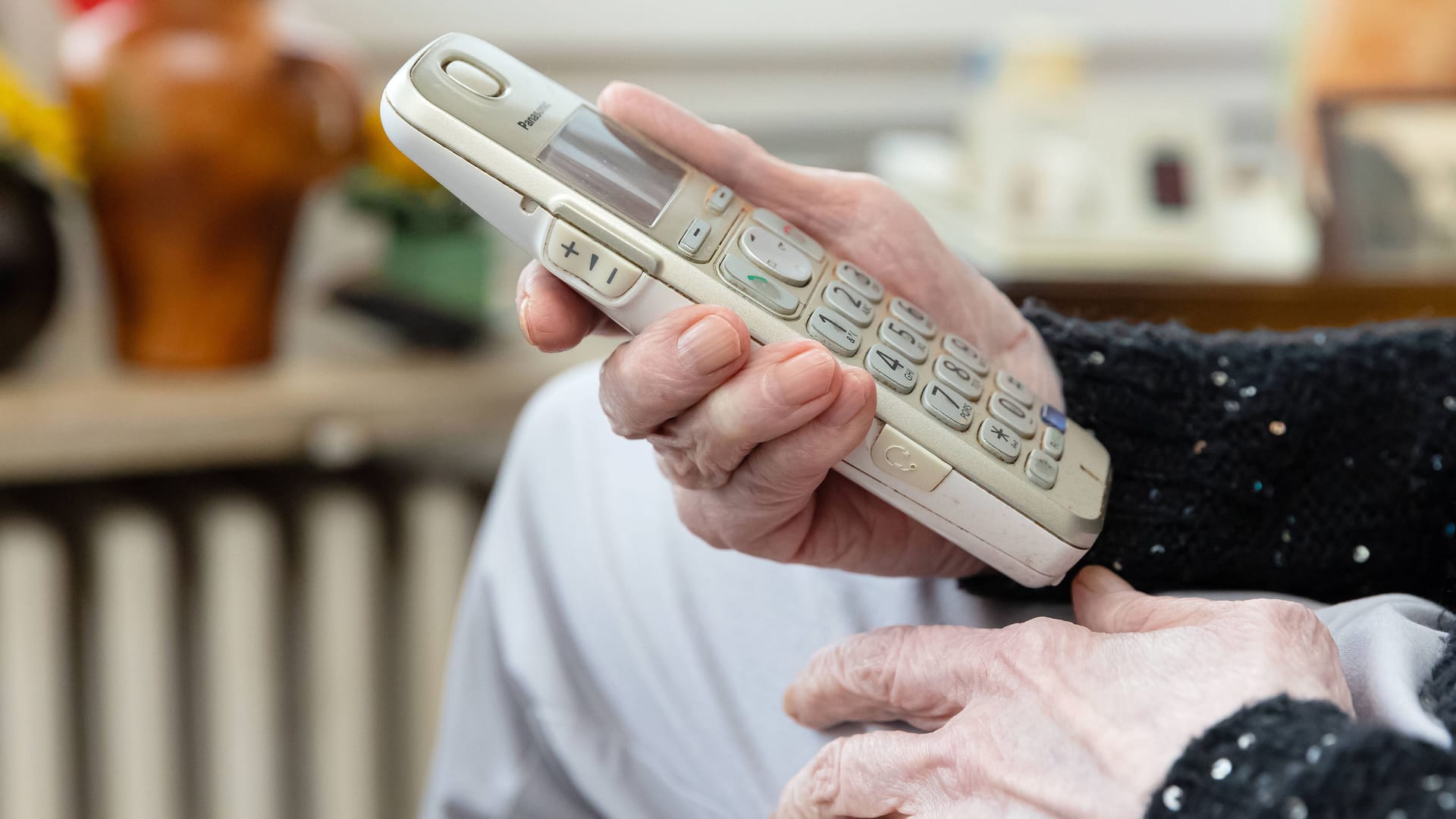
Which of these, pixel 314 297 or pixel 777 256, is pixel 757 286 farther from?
pixel 314 297

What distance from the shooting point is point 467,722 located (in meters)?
0.54

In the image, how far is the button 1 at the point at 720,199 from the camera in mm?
404

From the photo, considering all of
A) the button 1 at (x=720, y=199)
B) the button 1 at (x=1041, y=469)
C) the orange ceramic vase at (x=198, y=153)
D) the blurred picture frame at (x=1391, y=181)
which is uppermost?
the button 1 at (x=720, y=199)

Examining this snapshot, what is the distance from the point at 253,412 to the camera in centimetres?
86

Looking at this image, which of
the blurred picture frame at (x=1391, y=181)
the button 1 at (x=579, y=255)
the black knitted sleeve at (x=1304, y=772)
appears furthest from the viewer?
the blurred picture frame at (x=1391, y=181)

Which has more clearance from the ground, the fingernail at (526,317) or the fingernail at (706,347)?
the fingernail at (706,347)

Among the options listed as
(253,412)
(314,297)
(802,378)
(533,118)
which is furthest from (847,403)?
(314,297)

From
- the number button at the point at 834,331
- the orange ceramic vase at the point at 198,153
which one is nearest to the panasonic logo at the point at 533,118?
the number button at the point at 834,331

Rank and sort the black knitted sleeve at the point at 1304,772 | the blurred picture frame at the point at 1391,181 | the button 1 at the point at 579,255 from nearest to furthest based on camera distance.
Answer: the black knitted sleeve at the point at 1304,772
the button 1 at the point at 579,255
the blurred picture frame at the point at 1391,181

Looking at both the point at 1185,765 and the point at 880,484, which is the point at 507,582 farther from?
the point at 1185,765

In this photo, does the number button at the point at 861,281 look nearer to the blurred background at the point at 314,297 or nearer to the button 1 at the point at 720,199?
the button 1 at the point at 720,199

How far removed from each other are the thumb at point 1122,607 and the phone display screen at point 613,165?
19cm

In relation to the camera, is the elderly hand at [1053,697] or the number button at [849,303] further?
the number button at [849,303]

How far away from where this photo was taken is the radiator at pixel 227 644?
34.9 inches
